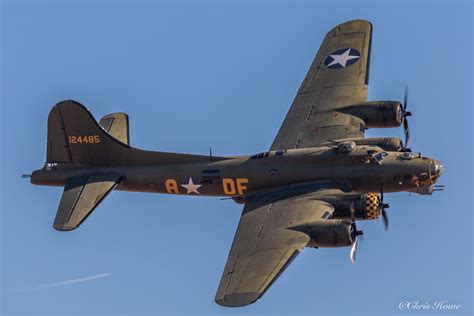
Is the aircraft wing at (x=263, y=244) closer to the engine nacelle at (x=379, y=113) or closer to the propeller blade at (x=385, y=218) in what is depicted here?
the propeller blade at (x=385, y=218)

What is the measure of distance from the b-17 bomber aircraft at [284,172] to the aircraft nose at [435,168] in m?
0.05

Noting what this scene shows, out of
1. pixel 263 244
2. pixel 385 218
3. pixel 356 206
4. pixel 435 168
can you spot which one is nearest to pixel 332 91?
pixel 435 168

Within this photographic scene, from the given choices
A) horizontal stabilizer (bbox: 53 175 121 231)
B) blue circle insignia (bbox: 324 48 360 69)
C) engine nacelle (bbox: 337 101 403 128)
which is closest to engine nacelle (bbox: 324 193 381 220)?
engine nacelle (bbox: 337 101 403 128)

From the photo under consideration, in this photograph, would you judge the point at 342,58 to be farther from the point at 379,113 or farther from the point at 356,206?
the point at 356,206

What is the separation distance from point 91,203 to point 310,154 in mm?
9145

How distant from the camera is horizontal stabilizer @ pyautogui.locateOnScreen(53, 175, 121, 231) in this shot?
163 ft

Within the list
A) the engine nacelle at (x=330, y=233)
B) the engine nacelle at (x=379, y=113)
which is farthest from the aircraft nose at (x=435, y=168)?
the engine nacelle at (x=330, y=233)

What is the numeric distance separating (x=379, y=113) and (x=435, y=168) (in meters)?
4.50

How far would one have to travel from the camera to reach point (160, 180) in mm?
52719

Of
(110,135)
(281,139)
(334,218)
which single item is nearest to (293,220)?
(334,218)

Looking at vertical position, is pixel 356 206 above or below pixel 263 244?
above

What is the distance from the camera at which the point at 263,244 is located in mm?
47938

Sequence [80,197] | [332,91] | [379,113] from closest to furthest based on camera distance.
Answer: [80,197] → [379,113] → [332,91]

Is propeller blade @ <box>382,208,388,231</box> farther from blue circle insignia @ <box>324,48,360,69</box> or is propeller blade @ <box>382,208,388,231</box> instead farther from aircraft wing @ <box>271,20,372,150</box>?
blue circle insignia @ <box>324,48,360,69</box>
